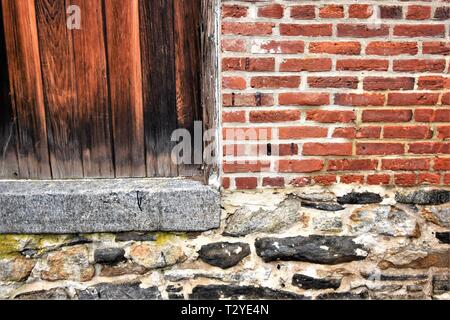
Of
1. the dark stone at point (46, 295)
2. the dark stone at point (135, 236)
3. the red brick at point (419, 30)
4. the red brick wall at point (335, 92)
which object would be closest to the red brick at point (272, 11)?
the red brick wall at point (335, 92)

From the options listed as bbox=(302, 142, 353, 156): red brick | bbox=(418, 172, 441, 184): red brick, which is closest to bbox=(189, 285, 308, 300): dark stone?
bbox=(302, 142, 353, 156): red brick

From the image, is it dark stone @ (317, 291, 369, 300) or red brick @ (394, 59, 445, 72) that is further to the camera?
dark stone @ (317, 291, 369, 300)

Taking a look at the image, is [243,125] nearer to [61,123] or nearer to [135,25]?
[135,25]

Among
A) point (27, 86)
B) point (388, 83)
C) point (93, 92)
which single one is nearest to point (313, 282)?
point (388, 83)

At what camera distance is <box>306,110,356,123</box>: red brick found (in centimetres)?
198

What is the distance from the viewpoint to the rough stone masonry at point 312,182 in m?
1.92

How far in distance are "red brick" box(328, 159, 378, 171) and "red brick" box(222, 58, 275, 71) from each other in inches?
22.5

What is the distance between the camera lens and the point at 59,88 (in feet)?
7.01

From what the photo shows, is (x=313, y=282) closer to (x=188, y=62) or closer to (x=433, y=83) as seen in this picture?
(x=433, y=83)

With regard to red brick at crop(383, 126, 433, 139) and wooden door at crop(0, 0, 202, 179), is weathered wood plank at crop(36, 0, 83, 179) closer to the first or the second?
wooden door at crop(0, 0, 202, 179)

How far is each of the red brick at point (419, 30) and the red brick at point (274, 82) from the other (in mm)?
533

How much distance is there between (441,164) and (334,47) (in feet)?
2.65

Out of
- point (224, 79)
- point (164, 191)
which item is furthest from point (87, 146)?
point (224, 79)

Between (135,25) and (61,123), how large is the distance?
66 cm
